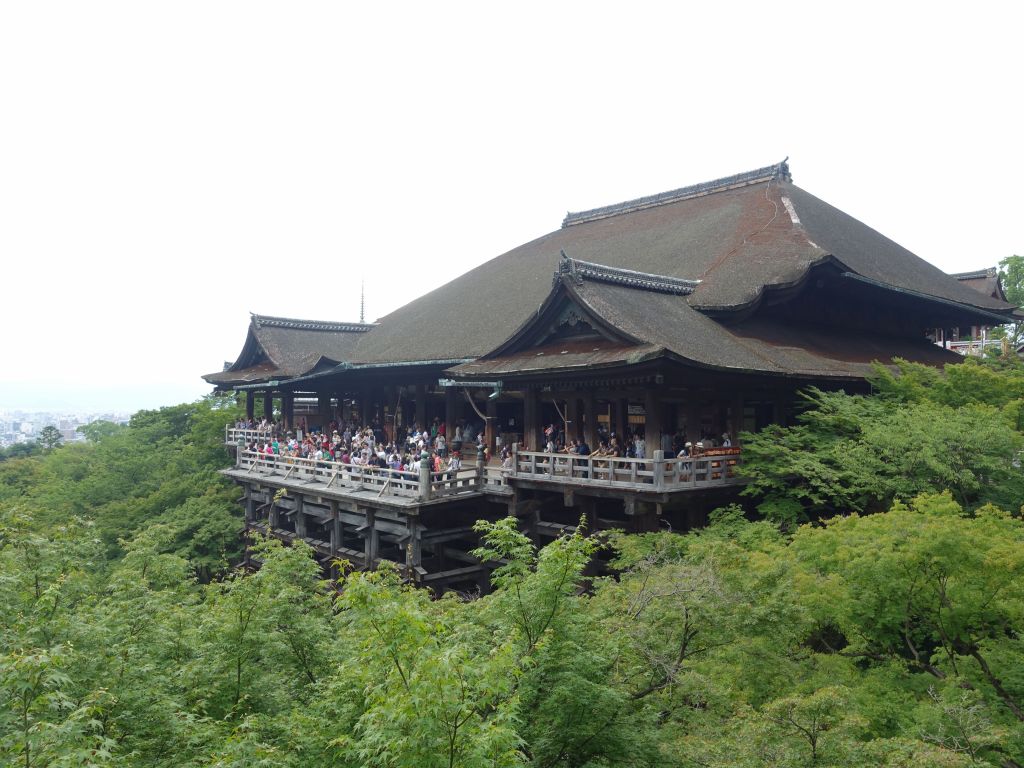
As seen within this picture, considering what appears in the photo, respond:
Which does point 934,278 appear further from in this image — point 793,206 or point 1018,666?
point 1018,666

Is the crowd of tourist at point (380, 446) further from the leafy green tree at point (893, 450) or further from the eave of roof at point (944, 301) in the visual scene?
the eave of roof at point (944, 301)

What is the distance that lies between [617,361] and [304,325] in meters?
22.2

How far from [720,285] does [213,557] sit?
20.3 m

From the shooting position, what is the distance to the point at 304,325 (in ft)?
109

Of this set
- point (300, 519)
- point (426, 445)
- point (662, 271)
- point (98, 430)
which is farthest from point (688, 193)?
point (98, 430)

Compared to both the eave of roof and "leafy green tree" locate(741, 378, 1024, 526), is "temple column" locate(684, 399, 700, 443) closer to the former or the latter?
"leafy green tree" locate(741, 378, 1024, 526)

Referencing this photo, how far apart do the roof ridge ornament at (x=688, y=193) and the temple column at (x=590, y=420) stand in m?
15.0

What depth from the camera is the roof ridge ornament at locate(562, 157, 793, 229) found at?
89.9 ft

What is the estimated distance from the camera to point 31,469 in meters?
41.7

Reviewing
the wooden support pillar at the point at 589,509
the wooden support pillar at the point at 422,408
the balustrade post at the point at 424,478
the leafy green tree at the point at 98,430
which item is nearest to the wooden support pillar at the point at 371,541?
the balustrade post at the point at 424,478

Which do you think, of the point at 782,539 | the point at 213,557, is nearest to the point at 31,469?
the point at 213,557

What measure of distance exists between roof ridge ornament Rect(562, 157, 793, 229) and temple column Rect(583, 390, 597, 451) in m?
15.0

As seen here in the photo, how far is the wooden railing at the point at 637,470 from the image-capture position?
1469cm

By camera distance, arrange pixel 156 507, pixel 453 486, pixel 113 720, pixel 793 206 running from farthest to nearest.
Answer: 1. pixel 156 507
2. pixel 793 206
3. pixel 453 486
4. pixel 113 720
